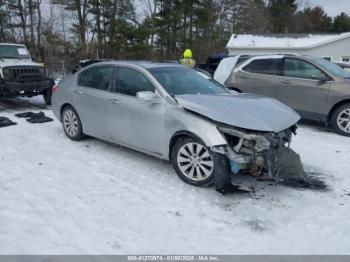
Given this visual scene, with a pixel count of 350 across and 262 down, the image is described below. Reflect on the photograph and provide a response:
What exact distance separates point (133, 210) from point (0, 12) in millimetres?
25061

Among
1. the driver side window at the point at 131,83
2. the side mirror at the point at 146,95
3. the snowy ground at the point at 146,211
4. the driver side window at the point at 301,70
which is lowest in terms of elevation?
the snowy ground at the point at 146,211

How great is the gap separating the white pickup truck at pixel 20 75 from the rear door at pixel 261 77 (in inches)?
232

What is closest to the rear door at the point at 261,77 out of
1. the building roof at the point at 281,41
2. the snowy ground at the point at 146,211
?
the snowy ground at the point at 146,211

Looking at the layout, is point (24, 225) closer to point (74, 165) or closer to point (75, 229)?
point (75, 229)

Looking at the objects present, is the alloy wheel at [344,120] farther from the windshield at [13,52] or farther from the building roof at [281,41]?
the building roof at [281,41]

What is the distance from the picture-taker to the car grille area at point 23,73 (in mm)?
10141

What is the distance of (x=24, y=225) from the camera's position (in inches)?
143

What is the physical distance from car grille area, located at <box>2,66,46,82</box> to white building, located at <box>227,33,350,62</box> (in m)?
18.3

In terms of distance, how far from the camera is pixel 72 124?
22.1 feet

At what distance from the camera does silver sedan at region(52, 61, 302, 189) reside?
438cm

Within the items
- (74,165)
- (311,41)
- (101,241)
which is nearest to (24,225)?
(101,241)

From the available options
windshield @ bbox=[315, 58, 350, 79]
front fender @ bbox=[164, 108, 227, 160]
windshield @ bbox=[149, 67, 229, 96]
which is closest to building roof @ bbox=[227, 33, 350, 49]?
windshield @ bbox=[315, 58, 350, 79]

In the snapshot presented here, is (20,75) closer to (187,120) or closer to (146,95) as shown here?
(146,95)

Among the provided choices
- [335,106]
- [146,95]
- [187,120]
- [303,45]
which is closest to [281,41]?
[303,45]
